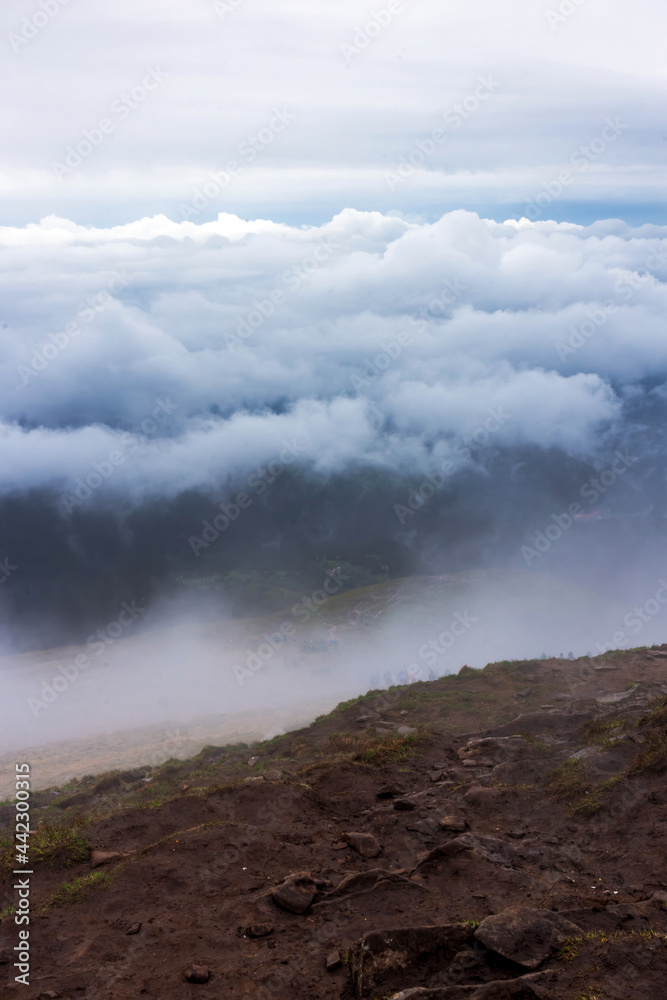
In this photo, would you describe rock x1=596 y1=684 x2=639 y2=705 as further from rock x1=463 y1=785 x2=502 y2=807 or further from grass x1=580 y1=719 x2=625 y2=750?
rock x1=463 y1=785 x2=502 y2=807

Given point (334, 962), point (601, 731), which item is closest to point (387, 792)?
point (601, 731)

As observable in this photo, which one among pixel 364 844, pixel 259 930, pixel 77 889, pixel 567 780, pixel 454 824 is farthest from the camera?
pixel 567 780

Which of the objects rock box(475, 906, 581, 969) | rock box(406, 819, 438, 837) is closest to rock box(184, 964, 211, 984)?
A: rock box(475, 906, 581, 969)

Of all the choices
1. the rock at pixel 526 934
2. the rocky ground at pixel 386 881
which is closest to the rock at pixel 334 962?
the rocky ground at pixel 386 881

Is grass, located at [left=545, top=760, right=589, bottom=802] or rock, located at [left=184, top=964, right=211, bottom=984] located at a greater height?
grass, located at [left=545, top=760, right=589, bottom=802]

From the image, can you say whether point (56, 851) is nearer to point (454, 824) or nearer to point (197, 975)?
point (197, 975)

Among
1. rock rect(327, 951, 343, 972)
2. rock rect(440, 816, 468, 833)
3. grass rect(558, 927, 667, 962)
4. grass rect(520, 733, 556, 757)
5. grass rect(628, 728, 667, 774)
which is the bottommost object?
rock rect(327, 951, 343, 972)
